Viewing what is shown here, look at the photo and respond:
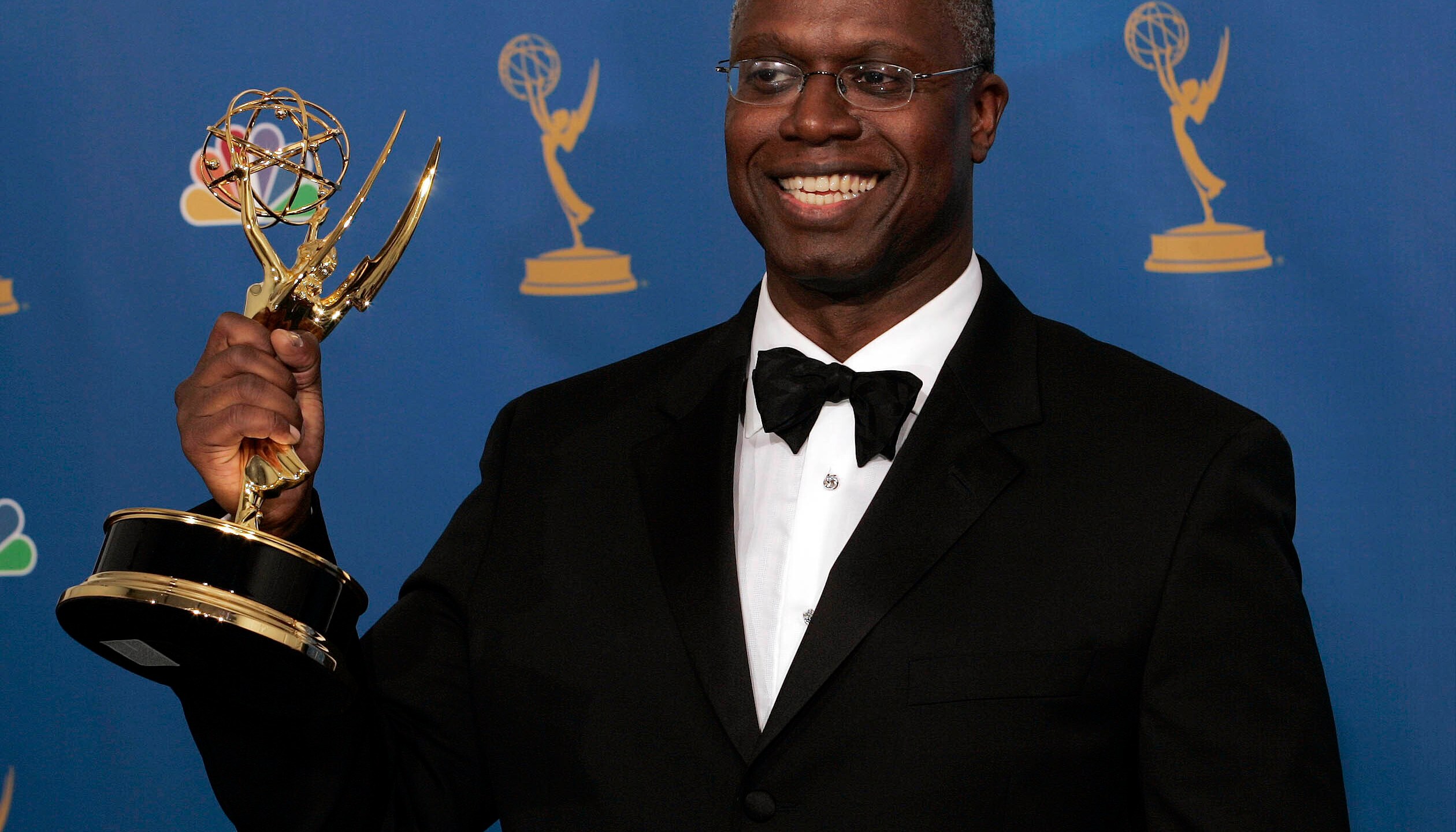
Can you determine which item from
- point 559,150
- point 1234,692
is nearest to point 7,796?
point 559,150

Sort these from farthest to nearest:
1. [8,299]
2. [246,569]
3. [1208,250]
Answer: [8,299]
[1208,250]
[246,569]

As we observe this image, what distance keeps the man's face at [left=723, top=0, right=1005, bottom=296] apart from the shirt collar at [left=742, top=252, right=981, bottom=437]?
0.16 ft

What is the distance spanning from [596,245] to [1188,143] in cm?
94

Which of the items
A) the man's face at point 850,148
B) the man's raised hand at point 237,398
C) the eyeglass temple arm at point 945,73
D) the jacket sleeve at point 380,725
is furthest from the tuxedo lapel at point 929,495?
the man's raised hand at point 237,398

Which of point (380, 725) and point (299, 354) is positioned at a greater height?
point (299, 354)

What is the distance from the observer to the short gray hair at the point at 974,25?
1.63 m

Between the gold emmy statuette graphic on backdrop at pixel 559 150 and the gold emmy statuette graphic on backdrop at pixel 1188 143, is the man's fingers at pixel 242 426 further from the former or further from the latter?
the gold emmy statuette graphic on backdrop at pixel 1188 143

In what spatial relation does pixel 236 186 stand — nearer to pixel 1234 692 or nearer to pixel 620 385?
pixel 620 385

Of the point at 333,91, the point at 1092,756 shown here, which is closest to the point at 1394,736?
the point at 1092,756

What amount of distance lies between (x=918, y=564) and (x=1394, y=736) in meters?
1.12

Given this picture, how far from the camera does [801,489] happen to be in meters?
1.61

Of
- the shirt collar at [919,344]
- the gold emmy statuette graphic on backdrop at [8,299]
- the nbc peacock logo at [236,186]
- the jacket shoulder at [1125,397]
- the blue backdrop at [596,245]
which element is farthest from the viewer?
the gold emmy statuette graphic on backdrop at [8,299]

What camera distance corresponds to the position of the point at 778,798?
4.82 ft

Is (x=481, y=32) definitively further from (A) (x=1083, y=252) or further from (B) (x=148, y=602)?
(B) (x=148, y=602)
